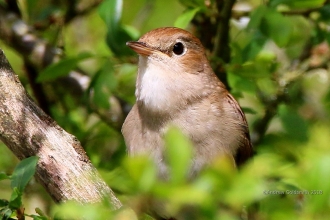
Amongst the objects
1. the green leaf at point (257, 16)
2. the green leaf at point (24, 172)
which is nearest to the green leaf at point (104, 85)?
the green leaf at point (257, 16)

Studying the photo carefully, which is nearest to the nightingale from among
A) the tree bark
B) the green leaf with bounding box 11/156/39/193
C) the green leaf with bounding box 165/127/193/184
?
the tree bark

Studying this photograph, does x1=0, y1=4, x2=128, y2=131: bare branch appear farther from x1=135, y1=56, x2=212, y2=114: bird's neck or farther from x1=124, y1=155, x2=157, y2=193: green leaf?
x1=124, y1=155, x2=157, y2=193: green leaf

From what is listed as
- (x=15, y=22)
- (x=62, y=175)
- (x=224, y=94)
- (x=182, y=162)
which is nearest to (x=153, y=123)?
(x=224, y=94)

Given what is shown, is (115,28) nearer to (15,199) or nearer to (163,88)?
(163,88)

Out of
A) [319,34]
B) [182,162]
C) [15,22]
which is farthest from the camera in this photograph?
[15,22]

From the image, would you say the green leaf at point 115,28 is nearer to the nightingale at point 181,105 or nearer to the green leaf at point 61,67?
the green leaf at point 61,67

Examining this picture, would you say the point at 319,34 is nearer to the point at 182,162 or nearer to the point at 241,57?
the point at 241,57
